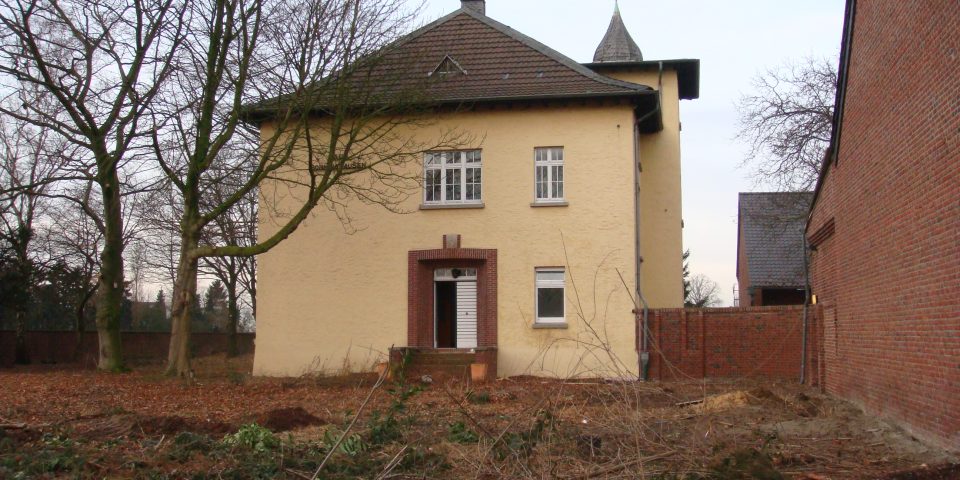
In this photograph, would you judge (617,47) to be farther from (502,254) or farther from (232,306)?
(232,306)

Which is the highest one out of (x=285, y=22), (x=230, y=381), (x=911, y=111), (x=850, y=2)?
(x=285, y=22)

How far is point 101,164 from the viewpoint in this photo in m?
20.3

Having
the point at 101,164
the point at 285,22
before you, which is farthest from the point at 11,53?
the point at 285,22

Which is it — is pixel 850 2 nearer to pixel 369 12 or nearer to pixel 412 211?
pixel 369 12

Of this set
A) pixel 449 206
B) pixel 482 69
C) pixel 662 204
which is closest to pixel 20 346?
pixel 449 206

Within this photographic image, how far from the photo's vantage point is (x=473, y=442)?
9773mm

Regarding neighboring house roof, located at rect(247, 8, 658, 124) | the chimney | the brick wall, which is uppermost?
the chimney

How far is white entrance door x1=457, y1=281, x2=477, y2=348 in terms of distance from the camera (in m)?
23.0

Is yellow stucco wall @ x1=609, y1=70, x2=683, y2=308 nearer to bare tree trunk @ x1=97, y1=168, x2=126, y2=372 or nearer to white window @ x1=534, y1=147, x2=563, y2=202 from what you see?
white window @ x1=534, y1=147, x2=563, y2=202

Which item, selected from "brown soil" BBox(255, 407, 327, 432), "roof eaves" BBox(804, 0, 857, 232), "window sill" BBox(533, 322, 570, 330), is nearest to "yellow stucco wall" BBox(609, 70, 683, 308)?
"window sill" BBox(533, 322, 570, 330)

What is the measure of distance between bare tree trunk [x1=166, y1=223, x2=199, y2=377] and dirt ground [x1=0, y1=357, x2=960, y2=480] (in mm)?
4957

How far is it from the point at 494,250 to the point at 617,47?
13.0 metres

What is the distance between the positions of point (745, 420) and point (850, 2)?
6.60 meters

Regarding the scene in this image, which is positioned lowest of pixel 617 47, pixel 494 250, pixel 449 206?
pixel 494 250
